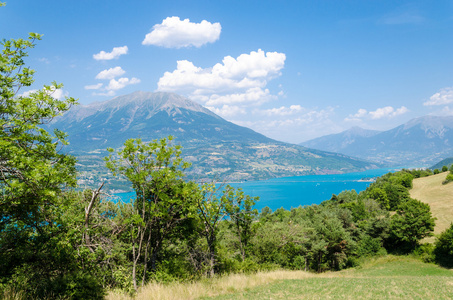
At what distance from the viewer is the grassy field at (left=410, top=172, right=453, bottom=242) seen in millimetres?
53000

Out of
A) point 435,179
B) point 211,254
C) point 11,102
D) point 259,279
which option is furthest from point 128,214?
point 435,179

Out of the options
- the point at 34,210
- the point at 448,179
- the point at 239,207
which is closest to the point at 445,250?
the point at 239,207

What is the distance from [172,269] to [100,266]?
2.74 m

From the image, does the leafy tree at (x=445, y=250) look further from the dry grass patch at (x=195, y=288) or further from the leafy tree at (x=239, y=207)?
the dry grass patch at (x=195, y=288)

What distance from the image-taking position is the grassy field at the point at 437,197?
174 ft

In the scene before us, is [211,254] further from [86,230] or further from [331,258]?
[331,258]

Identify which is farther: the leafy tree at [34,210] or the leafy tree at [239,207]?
the leafy tree at [239,207]

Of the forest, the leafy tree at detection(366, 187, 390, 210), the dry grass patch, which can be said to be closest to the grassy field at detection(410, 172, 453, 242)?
the leafy tree at detection(366, 187, 390, 210)

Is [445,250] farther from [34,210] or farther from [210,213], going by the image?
[34,210]

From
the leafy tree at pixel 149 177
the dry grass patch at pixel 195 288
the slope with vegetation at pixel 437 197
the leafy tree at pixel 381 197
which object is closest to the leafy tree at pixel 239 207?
the dry grass patch at pixel 195 288

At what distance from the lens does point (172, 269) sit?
10070 mm

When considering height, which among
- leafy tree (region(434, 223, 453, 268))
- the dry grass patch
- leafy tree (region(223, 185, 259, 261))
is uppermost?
leafy tree (region(223, 185, 259, 261))

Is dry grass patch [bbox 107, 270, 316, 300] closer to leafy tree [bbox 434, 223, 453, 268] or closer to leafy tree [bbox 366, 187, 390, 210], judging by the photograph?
leafy tree [bbox 434, 223, 453, 268]

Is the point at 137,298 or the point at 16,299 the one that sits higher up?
the point at 16,299
